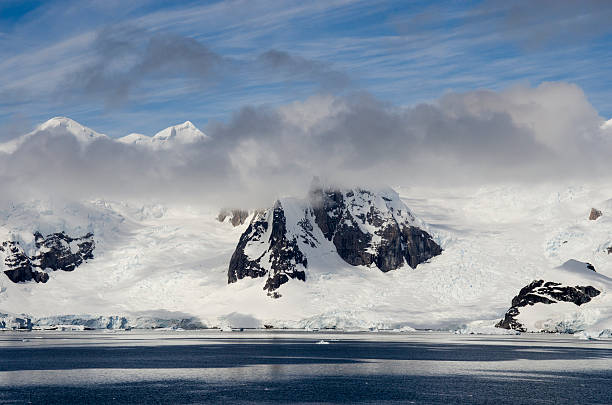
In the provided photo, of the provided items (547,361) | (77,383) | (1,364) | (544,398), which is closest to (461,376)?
(544,398)

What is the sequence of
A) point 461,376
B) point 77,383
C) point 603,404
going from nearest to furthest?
point 603,404 < point 77,383 < point 461,376

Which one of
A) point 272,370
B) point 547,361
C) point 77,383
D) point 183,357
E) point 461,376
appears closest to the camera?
point 77,383

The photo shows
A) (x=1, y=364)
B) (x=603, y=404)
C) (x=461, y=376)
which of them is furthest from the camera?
(x=1, y=364)

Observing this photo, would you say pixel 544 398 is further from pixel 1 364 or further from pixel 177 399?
pixel 1 364

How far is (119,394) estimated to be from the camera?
113 metres

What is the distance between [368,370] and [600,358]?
60.0 m

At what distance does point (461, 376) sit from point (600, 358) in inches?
2234

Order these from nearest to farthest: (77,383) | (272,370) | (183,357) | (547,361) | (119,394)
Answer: (119,394), (77,383), (272,370), (547,361), (183,357)

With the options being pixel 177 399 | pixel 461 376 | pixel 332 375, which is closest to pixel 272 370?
pixel 332 375

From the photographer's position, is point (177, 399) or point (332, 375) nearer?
point (177, 399)

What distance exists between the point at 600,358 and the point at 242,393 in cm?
9830

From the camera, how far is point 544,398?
110 m

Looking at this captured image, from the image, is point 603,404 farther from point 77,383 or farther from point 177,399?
point 77,383

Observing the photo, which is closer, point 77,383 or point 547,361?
point 77,383
